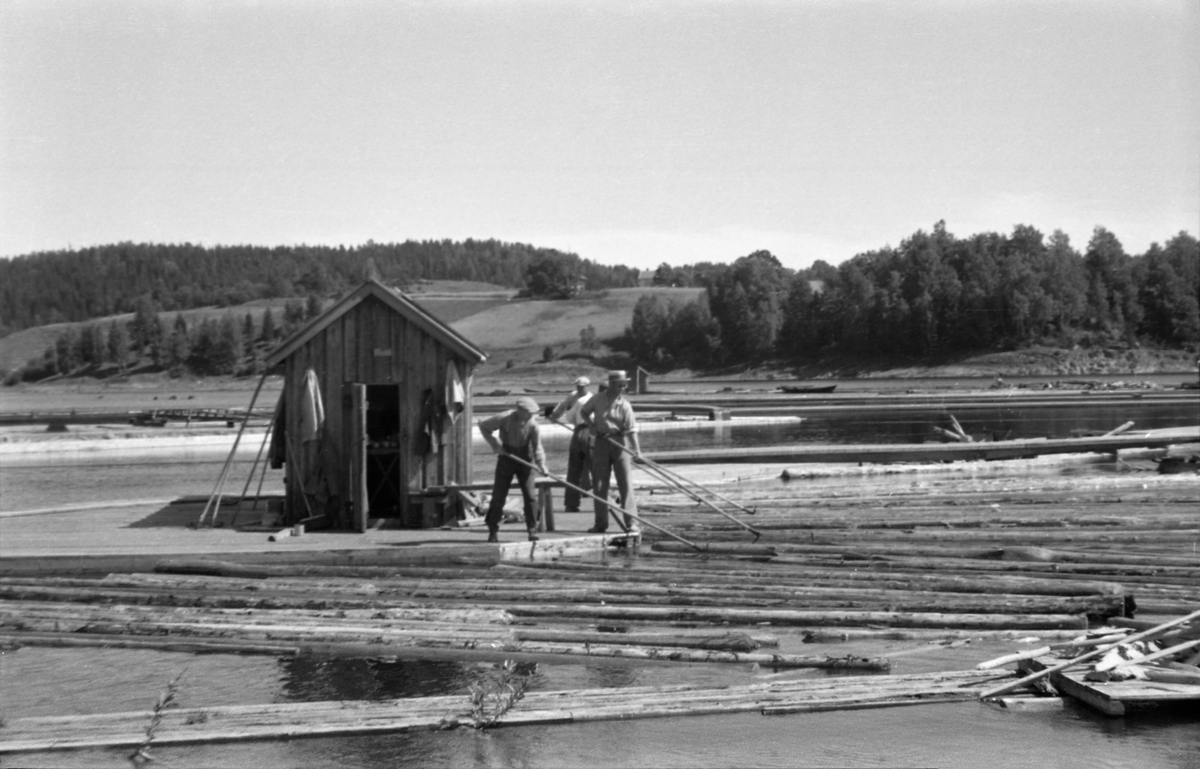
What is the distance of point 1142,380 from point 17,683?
306ft

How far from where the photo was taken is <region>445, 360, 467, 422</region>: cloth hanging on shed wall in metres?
17.7

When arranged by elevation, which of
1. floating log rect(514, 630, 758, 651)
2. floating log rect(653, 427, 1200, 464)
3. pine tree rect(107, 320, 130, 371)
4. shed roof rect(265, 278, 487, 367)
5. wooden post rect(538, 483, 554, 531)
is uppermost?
pine tree rect(107, 320, 130, 371)

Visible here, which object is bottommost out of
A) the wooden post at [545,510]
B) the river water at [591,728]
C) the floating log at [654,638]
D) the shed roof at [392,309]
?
the river water at [591,728]

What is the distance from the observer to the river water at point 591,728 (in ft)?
30.8

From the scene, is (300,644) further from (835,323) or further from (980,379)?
(835,323)

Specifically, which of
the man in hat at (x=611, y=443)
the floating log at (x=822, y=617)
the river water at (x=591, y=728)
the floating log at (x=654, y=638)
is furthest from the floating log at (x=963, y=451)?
the river water at (x=591, y=728)

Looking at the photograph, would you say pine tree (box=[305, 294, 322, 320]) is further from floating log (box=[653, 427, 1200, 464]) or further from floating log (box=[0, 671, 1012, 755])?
floating log (box=[0, 671, 1012, 755])

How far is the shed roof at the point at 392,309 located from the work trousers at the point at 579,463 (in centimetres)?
174

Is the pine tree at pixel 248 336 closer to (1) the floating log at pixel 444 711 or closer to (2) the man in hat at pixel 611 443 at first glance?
(2) the man in hat at pixel 611 443

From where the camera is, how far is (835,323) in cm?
12550

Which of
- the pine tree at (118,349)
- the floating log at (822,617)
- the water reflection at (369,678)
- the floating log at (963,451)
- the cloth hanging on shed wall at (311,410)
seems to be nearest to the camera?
the water reflection at (369,678)

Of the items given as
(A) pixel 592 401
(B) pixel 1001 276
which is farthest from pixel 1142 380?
(A) pixel 592 401

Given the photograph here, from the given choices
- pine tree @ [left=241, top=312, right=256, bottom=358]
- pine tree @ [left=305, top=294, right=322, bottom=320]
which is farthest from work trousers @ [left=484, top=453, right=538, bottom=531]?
pine tree @ [left=305, top=294, right=322, bottom=320]

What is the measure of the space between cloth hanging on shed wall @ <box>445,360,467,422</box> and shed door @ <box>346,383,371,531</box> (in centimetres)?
112
